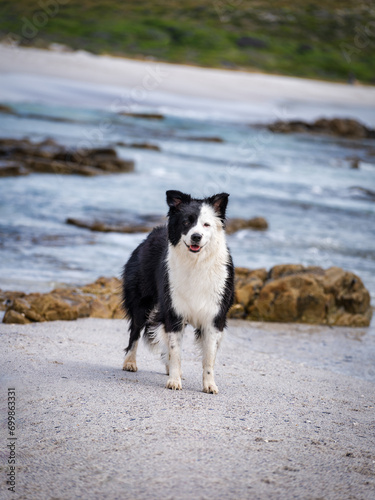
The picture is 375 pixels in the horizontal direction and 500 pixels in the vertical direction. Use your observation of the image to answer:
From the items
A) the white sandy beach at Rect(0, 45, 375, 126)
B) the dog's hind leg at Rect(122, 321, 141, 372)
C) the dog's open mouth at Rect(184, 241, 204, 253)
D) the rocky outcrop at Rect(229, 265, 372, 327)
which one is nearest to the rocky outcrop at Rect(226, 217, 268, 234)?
the rocky outcrop at Rect(229, 265, 372, 327)

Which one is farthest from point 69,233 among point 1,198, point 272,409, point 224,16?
point 224,16

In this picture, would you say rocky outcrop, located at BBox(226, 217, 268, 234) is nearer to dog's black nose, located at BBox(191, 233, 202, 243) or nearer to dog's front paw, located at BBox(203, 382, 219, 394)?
dog's front paw, located at BBox(203, 382, 219, 394)

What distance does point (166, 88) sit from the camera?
79.8 metres

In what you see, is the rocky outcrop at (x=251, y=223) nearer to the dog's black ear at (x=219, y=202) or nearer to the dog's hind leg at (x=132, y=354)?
the dog's hind leg at (x=132, y=354)

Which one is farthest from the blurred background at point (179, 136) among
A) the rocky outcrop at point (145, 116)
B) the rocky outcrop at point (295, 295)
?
the rocky outcrop at point (295, 295)

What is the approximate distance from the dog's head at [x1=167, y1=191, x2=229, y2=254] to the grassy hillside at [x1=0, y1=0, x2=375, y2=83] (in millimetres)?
80144

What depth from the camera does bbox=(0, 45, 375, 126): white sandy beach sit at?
214ft

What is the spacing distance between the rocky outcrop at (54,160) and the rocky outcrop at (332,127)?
38614 mm

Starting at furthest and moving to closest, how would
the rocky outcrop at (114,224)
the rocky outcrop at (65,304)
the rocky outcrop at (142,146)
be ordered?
the rocky outcrop at (142,146) → the rocky outcrop at (114,224) → the rocky outcrop at (65,304)

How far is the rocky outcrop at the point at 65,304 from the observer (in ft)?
27.2

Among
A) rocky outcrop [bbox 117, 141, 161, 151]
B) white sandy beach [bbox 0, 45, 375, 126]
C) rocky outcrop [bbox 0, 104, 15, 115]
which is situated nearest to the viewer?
rocky outcrop [bbox 117, 141, 161, 151]

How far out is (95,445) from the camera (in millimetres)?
4512

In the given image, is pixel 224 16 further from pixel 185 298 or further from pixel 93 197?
pixel 185 298

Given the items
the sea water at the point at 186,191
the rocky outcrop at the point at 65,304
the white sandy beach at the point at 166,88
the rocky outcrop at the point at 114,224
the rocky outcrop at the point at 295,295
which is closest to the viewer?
the rocky outcrop at the point at 65,304
